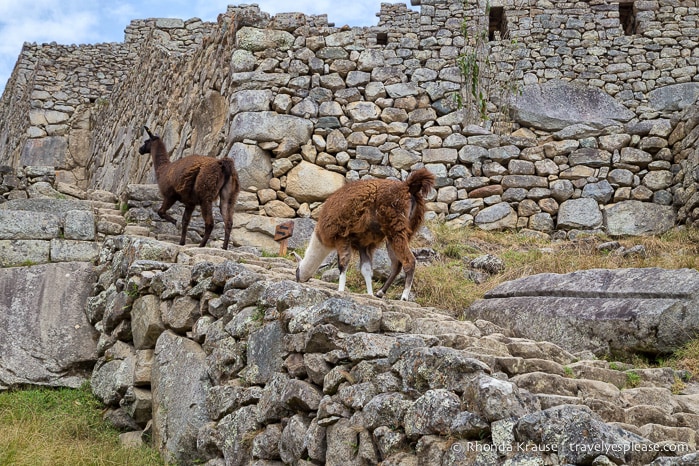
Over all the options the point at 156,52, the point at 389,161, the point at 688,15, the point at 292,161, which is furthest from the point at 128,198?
the point at 688,15

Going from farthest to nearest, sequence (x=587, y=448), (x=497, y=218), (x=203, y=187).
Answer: (x=497, y=218)
(x=203, y=187)
(x=587, y=448)

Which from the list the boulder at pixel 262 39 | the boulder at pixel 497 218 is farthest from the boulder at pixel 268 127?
the boulder at pixel 497 218

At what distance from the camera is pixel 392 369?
4.39m

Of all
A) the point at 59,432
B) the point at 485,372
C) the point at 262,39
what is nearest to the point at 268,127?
the point at 262,39

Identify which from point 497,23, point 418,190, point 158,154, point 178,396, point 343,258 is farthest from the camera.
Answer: point 497,23

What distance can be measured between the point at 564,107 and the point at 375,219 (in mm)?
7241

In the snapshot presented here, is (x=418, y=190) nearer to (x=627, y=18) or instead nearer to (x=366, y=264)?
(x=366, y=264)

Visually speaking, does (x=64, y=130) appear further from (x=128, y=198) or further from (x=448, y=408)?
(x=448, y=408)

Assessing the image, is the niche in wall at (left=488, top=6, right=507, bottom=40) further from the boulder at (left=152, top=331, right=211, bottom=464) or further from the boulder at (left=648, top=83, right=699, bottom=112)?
the boulder at (left=152, top=331, right=211, bottom=464)

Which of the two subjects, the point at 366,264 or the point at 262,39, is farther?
the point at 262,39

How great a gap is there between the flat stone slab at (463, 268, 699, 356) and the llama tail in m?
1.27

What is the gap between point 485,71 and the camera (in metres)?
13.4

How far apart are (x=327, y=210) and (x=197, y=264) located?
1245 millimetres

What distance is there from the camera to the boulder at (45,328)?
7730 millimetres
